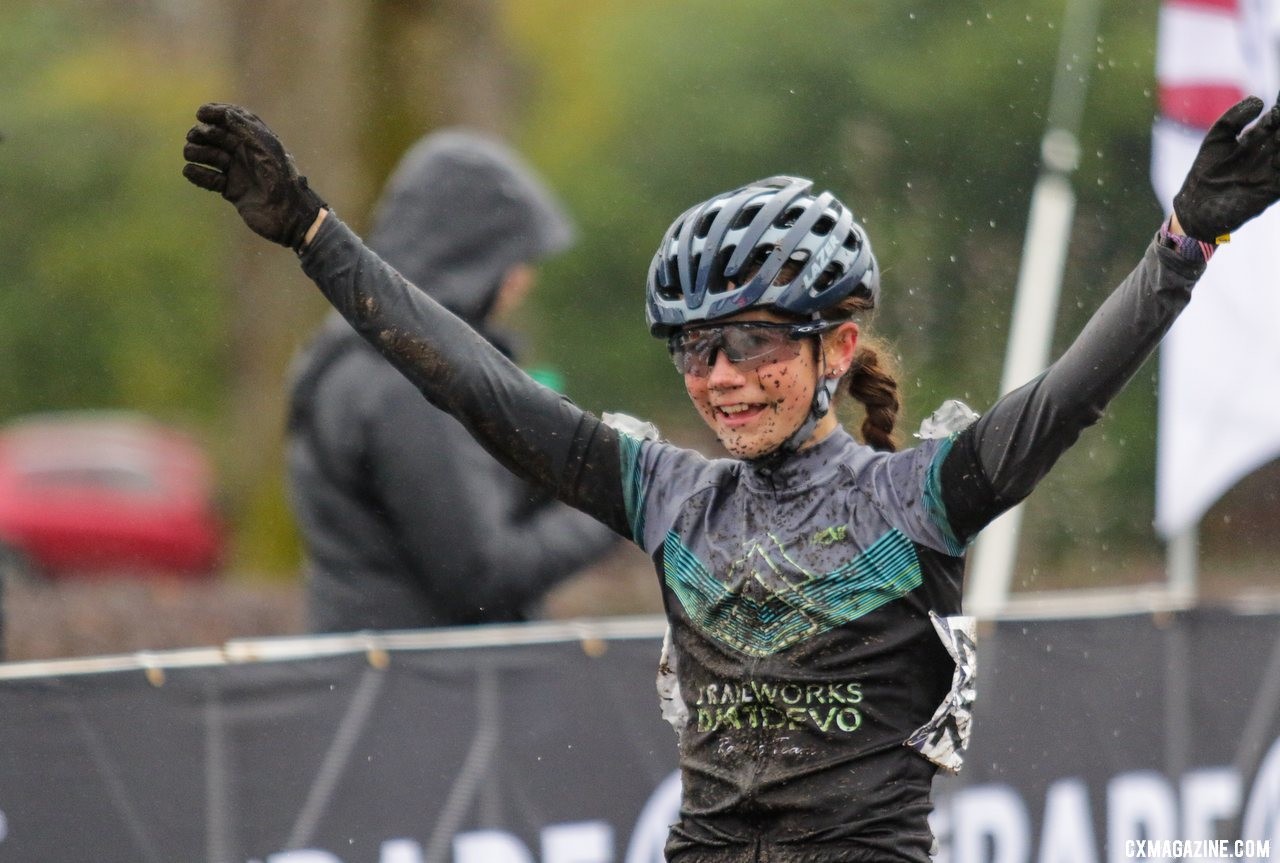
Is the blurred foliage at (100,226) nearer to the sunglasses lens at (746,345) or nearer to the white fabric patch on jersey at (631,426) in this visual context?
the white fabric patch on jersey at (631,426)

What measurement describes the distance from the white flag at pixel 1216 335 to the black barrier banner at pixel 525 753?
3.00ft

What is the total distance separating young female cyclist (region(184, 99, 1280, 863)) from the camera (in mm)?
3465

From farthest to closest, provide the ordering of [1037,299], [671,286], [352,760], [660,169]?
1. [660,169]
2. [1037,299]
3. [352,760]
4. [671,286]

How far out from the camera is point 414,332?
3807 mm

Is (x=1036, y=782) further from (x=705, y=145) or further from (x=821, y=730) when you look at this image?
(x=705, y=145)

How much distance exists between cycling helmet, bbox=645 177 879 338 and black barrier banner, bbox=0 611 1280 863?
1905 millimetres

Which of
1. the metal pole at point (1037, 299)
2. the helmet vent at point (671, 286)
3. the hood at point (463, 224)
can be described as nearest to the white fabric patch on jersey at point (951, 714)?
the helmet vent at point (671, 286)

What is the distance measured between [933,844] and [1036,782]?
8.22 feet

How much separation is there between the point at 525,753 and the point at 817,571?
2070 millimetres

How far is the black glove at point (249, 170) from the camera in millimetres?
3654

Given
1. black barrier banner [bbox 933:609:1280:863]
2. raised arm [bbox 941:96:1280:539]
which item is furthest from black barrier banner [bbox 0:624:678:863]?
raised arm [bbox 941:96:1280:539]

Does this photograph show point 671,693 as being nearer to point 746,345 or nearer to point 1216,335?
point 746,345

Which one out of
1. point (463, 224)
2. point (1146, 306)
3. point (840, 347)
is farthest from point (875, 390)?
point (463, 224)

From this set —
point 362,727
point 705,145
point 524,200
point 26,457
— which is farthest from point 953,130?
point 26,457
